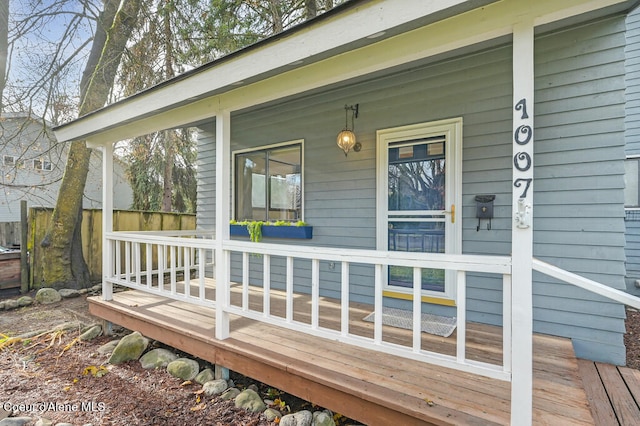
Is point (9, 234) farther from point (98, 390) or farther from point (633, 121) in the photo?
point (633, 121)

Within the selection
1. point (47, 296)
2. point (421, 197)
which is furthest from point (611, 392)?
point (47, 296)

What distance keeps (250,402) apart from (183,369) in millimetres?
884

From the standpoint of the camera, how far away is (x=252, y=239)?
4.61m

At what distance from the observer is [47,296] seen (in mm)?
5156

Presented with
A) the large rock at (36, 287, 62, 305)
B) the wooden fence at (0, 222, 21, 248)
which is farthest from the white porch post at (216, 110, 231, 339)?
the wooden fence at (0, 222, 21, 248)

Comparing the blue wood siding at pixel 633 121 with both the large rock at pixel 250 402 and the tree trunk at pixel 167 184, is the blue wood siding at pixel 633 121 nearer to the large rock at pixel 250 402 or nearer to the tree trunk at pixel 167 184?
the large rock at pixel 250 402

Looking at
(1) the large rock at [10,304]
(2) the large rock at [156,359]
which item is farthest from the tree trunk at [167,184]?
(2) the large rock at [156,359]

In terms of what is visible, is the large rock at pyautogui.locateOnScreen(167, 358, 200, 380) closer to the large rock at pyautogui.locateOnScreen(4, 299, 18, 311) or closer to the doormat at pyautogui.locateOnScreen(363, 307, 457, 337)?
the doormat at pyautogui.locateOnScreen(363, 307, 457, 337)

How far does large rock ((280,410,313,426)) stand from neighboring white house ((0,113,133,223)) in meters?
6.15

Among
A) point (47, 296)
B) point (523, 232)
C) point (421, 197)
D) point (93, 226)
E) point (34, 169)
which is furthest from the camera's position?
point (34, 169)

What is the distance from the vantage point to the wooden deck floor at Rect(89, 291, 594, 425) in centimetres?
174

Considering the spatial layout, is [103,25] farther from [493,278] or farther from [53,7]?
[493,278]

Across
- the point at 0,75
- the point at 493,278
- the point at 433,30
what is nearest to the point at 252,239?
the point at 493,278

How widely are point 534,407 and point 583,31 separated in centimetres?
302
